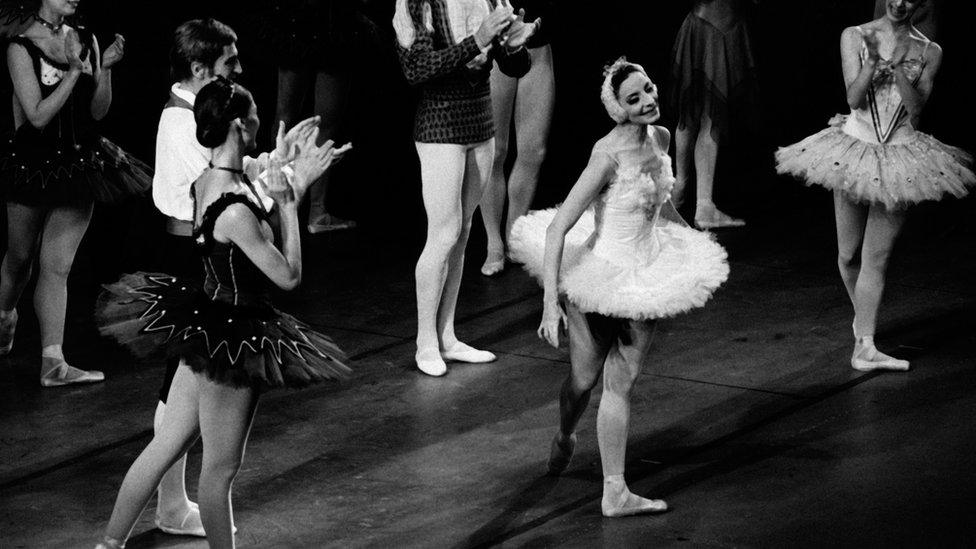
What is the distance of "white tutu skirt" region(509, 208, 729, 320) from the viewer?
4.45m

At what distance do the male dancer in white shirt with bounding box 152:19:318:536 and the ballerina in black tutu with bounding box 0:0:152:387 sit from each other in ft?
2.51

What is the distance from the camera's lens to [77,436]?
5281 millimetres

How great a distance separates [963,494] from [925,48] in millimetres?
1972

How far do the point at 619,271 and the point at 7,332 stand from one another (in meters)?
2.88

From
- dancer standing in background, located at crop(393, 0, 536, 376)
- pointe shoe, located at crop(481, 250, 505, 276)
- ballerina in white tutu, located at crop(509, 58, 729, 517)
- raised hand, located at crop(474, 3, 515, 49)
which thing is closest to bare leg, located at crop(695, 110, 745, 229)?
pointe shoe, located at crop(481, 250, 505, 276)

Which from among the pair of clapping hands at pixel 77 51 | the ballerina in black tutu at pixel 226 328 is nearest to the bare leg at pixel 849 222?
the ballerina in black tutu at pixel 226 328

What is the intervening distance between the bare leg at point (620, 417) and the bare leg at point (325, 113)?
400cm

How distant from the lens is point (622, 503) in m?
4.54

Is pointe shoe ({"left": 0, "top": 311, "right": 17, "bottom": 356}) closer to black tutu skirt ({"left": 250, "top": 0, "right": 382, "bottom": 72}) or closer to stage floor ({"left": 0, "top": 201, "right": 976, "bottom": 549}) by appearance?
stage floor ({"left": 0, "top": 201, "right": 976, "bottom": 549})

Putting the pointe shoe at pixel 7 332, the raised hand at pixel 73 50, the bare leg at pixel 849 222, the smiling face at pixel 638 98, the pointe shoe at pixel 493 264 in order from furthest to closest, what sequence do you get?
the pointe shoe at pixel 493 264 < the pointe shoe at pixel 7 332 < the bare leg at pixel 849 222 < the raised hand at pixel 73 50 < the smiling face at pixel 638 98

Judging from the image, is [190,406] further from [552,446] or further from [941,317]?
[941,317]

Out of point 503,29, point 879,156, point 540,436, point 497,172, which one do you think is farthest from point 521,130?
point 540,436

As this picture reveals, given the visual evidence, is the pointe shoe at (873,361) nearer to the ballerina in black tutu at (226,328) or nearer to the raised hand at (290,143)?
the ballerina in black tutu at (226,328)

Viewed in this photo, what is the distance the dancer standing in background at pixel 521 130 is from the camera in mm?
7125
